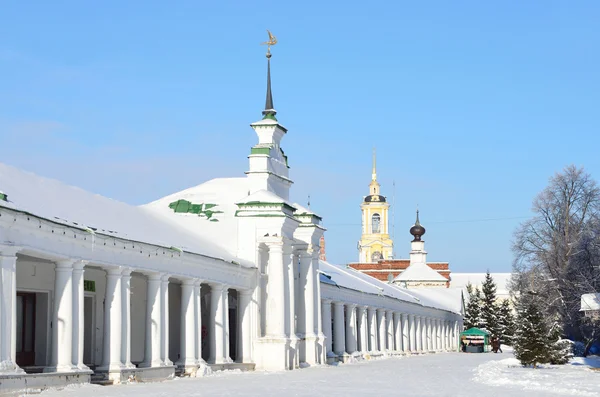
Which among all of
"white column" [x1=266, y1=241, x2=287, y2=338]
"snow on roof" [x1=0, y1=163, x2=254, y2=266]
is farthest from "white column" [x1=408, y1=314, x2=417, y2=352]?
"snow on roof" [x1=0, y1=163, x2=254, y2=266]

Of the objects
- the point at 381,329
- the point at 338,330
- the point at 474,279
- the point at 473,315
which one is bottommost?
the point at 381,329

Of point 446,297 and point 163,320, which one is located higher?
point 446,297

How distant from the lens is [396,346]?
228ft

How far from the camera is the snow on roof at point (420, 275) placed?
4395 inches

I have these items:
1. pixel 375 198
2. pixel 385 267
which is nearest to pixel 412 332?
pixel 385 267

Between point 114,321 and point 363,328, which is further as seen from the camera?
point 363,328

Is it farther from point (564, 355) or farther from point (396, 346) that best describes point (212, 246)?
point (396, 346)

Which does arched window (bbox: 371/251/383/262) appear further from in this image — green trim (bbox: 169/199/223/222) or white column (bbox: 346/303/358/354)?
green trim (bbox: 169/199/223/222)

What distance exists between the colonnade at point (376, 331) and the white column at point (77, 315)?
73.8ft

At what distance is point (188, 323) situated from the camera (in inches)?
1310

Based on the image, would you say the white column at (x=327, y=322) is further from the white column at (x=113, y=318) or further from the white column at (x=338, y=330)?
the white column at (x=113, y=318)

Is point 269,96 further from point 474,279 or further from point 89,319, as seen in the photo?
point 474,279

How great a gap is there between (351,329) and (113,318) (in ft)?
98.4

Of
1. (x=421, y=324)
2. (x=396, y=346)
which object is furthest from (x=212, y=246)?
(x=421, y=324)
